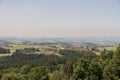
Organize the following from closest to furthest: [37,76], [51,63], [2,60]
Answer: [37,76] < [51,63] < [2,60]

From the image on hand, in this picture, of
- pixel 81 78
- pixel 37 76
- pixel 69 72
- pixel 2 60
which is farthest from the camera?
pixel 2 60

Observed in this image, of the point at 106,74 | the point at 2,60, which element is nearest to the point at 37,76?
the point at 106,74

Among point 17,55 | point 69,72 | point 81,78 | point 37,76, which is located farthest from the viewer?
point 17,55

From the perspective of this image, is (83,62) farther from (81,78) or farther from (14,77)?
(14,77)

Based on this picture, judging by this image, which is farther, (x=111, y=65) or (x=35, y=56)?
(x=35, y=56)

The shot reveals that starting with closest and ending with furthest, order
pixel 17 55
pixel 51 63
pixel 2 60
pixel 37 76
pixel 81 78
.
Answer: pixel 81 78, pixel 37 76, pixel 51 63, pixel 2 60, pixel 17 55

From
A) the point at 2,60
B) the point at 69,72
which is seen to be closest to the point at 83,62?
Result: the point at 69,72

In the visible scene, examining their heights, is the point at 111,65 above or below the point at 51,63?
above

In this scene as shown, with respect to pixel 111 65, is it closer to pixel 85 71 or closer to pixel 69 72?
pixel 85 71

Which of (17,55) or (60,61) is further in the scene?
(17,55)
